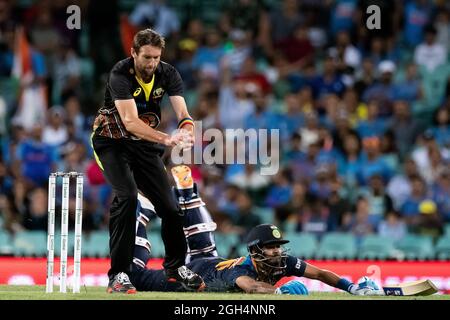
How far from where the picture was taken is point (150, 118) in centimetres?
1109

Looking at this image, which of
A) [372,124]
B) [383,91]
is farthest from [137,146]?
[383,91]

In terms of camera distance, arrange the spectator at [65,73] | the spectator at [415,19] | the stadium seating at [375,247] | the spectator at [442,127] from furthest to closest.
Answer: the spectator at [415,19], the spectator at [65,73], the spectator at [442,127], the stadium seating at [375,247]

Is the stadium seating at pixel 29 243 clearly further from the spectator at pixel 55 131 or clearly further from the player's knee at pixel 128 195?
the player's knee at pixel 128 195

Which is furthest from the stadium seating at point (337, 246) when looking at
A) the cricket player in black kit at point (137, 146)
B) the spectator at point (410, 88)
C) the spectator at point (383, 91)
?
the cricket player in black kit at point (137, 146)

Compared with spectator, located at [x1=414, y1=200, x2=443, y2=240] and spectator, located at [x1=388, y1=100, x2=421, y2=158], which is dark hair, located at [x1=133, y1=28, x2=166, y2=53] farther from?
spectator, located at [x1=388, y1=100, x2=421, y2=158]

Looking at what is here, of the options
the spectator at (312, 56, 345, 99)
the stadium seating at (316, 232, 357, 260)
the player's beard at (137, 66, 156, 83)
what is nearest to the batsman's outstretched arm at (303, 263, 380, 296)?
the player's beard at (137, 66, 156, 83)

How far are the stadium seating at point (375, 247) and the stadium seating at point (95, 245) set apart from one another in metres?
3.36

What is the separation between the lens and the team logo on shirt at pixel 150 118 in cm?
1106

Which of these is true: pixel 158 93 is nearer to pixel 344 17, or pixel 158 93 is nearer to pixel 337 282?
pixel 337 282

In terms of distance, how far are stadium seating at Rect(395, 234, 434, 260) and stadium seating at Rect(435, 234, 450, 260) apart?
92mm

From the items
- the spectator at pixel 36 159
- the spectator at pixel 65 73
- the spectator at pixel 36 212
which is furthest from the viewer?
the spectator at pixel 65 73

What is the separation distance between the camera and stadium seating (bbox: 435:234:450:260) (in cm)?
1599

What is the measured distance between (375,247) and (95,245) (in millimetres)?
3715
